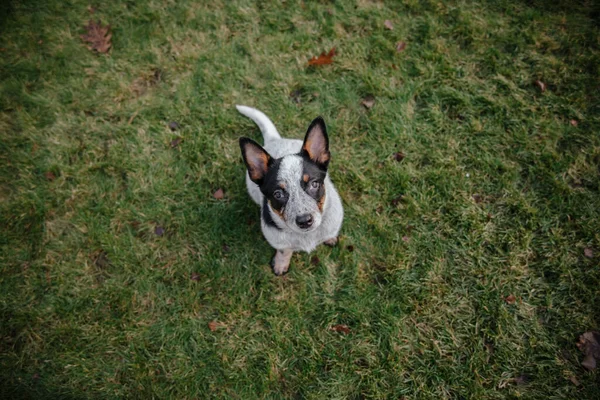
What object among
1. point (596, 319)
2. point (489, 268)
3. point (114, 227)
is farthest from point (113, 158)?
point (596, 319)

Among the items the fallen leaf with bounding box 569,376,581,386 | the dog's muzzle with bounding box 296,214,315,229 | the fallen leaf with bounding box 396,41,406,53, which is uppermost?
the fallen leaf with bounding box 396,41,406,53

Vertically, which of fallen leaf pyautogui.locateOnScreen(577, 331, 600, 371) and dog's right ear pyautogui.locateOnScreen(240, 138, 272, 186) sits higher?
dog's right ear pyautogui.locateOnScreen(240, 138, 272, 186)

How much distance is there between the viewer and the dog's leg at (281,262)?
3561mm

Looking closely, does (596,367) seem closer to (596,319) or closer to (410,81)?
(596,319)

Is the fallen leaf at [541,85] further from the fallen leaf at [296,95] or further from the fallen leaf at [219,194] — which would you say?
the fallen leaf at [219,194]

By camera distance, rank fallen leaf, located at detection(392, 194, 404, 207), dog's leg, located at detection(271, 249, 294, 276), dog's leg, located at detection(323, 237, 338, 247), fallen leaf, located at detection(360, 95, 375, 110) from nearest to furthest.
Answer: dog's leg, located at detection(271, 249, 294, 276), dog's leg, located at detection(323, 237, 338, 247), fallen leaf, located at detection(392, 194, 404, 207), fallen leaf, located at detection(360, 95, 375, 110)

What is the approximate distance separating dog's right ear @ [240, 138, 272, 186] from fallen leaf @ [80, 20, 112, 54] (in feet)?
12.3

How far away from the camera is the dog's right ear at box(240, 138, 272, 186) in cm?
272

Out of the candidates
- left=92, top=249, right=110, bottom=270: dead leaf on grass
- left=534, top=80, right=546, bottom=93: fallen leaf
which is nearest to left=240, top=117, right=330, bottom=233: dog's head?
left=92, top=249, right=110, bottom=270: dead leaf on grass

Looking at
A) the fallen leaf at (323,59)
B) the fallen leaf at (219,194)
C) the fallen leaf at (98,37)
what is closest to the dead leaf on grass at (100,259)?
the fallen leaf at (219,194)

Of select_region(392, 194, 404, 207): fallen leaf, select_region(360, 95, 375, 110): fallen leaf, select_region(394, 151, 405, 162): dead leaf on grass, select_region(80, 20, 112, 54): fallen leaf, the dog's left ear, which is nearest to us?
the dog's left ear

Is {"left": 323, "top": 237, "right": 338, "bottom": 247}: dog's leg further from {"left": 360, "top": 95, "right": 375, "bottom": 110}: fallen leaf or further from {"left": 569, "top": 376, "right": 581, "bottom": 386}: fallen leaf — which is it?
{"left": 569, "top": 376, "right": 581, "bottom": 386}: fallen leaf

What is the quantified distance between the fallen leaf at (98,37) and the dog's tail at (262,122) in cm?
249

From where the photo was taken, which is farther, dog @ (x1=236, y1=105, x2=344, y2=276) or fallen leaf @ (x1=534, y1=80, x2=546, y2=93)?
fallen leaf @ (x1=534, y1=80, x2=546, y2=93)
